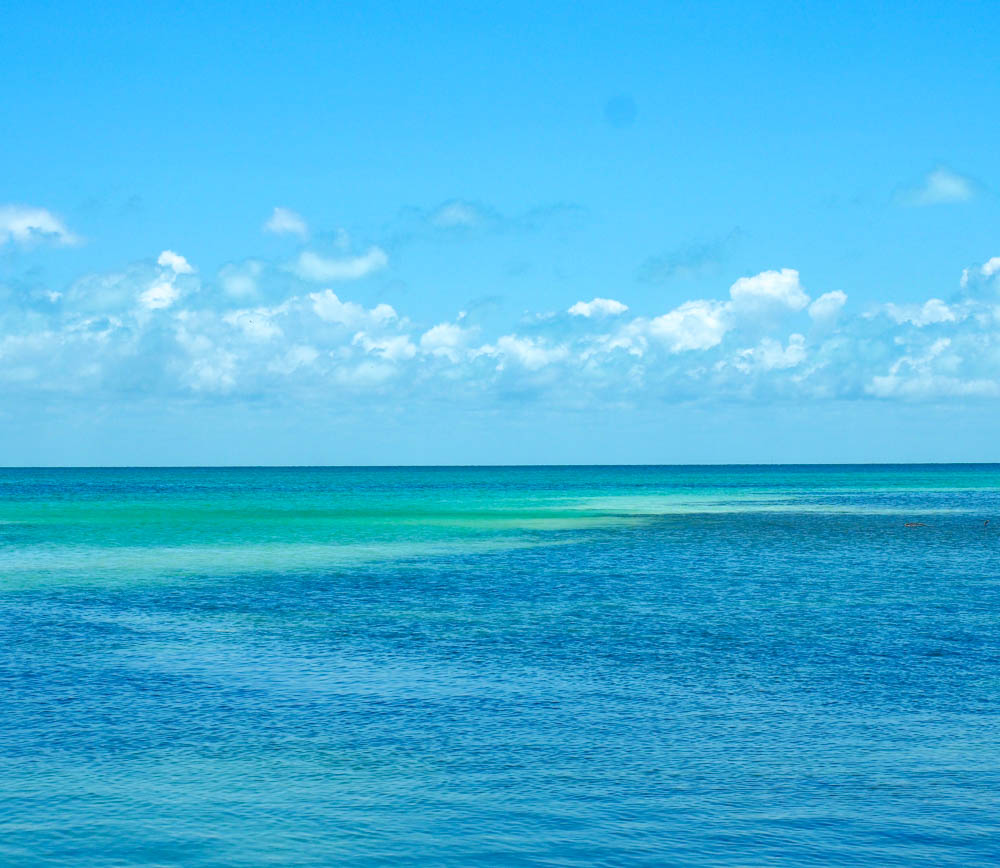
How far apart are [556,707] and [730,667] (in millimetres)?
5450

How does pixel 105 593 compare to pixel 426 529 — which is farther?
pixel 426 529

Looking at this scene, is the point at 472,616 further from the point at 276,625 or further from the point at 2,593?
the point at 2,593

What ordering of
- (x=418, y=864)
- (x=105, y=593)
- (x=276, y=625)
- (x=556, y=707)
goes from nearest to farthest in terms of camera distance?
(x=418, y=864)
(x=556, y=707)
(x=276, y=625)
(x=105, y=593)

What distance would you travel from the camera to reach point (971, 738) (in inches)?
736

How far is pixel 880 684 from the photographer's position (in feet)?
75.4

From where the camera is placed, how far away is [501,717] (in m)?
20.2

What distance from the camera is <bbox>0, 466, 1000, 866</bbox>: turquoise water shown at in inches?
574

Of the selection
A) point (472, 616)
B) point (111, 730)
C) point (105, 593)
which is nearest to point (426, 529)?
point (105, 593)

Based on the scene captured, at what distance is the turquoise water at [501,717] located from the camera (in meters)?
14.6

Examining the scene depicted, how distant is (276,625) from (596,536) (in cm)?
3818

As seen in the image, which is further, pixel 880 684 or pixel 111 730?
pixel 880 684

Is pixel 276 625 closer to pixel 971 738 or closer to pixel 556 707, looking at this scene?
pixel 556 707

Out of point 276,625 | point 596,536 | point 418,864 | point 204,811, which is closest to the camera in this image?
point 418,864

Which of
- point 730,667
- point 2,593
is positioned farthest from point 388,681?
point 2,593
